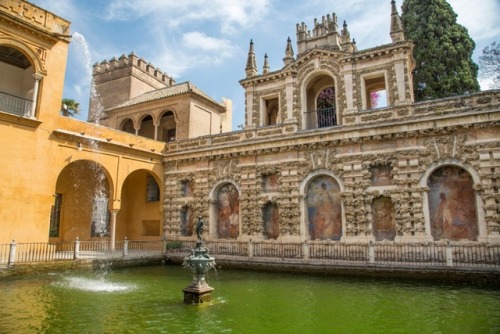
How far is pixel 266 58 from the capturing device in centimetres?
2483

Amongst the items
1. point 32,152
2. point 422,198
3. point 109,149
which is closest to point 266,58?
point 109,149

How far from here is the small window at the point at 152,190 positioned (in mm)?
26766

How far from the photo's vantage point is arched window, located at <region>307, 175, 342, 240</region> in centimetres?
1912

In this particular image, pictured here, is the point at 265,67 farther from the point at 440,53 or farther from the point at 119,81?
the point at 119,81

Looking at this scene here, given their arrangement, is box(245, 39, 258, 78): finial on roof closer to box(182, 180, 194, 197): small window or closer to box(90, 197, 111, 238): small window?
box(182, 180, 194, 197): small window

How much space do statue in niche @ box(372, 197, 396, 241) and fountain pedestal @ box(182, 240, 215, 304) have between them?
34.1 feet

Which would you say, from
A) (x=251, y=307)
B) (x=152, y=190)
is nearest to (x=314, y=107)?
(x=152, y=190)

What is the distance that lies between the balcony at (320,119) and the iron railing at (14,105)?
53.4 feet

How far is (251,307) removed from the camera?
9922mm

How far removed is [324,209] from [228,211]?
637 centimetres

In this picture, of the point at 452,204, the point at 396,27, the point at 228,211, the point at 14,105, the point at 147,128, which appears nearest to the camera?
the point at 452,204

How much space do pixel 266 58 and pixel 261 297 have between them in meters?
18.0

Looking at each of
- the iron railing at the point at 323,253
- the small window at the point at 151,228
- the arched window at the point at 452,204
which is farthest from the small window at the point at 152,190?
the arched window at the point at 452,204

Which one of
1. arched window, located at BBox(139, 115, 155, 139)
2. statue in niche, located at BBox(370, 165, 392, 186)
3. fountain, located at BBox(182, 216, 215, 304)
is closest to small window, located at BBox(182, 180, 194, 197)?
arched window, located at BBox(139, 115, 155, 139)
